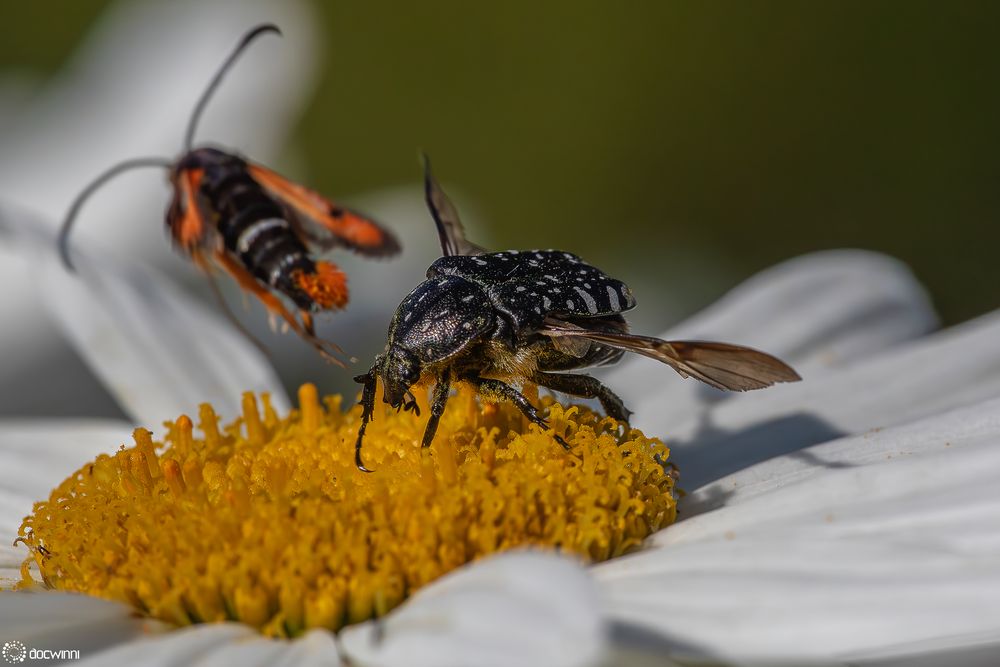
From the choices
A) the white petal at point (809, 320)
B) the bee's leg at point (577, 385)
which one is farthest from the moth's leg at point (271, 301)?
the white petal at point (809, 320)

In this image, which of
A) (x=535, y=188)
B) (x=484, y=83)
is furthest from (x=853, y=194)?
(x=484, y=83)

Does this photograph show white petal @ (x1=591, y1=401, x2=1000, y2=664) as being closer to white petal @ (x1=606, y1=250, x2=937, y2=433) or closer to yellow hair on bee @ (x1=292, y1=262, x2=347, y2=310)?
yellow hair on bee @ (x1=292, y1=262, x2=347, y2=310)

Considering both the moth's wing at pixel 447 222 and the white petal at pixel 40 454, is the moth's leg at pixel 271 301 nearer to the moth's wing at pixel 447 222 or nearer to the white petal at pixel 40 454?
the moth's wing at pixel 447 222

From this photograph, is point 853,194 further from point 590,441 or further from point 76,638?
point 76,638

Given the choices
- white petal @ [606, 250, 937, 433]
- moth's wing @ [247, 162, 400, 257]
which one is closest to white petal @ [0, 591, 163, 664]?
moth's wing @ [247, 162, 400, 257]

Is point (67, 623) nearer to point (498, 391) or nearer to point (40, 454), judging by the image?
point (498, 391)
